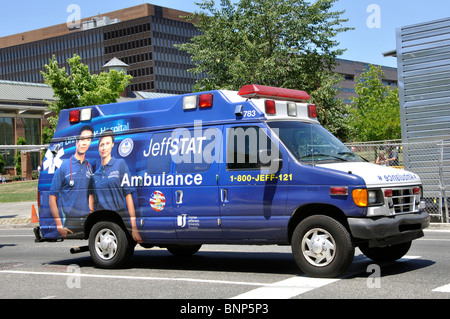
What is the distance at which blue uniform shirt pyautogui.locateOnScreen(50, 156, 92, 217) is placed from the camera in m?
10.1

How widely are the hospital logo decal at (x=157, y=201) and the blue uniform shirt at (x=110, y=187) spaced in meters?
0.46

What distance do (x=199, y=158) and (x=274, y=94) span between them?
1384 mm

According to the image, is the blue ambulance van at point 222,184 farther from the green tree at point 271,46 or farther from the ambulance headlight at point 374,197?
the green tree at point 271,46

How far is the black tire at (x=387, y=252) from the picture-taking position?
8.88m

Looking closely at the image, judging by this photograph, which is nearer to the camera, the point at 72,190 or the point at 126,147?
the point at 126,147

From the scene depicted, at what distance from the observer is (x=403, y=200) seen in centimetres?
802

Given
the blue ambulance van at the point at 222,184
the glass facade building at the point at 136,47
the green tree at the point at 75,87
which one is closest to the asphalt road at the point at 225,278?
the blue ambulance van at the point at 222,184

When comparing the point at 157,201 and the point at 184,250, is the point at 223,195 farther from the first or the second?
the point at 184,250

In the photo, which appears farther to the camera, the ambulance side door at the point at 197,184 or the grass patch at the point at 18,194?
the grass patch at the point at 18,194

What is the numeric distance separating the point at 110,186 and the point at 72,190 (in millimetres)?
852

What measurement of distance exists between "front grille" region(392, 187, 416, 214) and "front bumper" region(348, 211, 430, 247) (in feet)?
0.29

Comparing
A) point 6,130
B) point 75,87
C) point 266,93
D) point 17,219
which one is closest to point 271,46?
point 75,87

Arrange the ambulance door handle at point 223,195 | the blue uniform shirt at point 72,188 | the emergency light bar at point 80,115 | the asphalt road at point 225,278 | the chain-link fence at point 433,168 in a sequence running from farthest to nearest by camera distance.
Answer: the chain-link fence at point 433,168 < the emergency light bar at point 80,115 < the blue uniform shirt at point 72,188 < the ambulance door handle at point 223,195 < the asphalt road at point 225,278

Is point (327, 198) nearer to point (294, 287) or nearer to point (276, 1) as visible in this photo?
point (294, 287)
